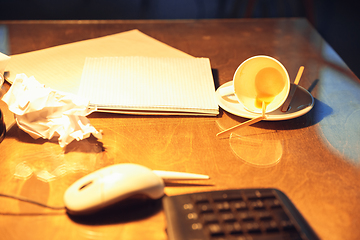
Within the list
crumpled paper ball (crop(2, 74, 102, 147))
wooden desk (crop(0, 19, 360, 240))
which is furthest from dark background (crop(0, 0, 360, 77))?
crumpled paper ball (crop(2, 74, 102, 147))

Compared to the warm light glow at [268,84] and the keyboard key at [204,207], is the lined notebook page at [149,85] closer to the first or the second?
the warm light glow at [268,84]

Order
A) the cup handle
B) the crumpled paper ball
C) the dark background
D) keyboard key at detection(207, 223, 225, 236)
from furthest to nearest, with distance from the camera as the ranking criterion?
the dark background → the cup handle → the crumpled paper ball → keyboard key at detection(207, 223, 225, 236)

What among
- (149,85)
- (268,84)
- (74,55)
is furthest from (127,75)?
(268,84)

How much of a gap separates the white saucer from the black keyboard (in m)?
0.22

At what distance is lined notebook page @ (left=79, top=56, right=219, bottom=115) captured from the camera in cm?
63

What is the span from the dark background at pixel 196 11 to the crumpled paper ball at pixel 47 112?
1.88 m

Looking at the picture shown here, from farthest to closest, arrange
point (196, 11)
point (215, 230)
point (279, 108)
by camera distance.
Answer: point (196, 11), point (279, 108), point (215, 230)

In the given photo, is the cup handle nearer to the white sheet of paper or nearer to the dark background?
the white sheet of paper

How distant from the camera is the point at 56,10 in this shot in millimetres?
2420

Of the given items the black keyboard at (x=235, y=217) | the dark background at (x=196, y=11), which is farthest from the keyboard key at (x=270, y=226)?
the dark background at (x=196, y=11)

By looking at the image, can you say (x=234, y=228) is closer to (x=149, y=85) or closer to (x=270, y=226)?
(x=270, y=226)

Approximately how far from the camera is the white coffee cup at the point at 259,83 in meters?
0.60

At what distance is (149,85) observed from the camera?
2.23 ft

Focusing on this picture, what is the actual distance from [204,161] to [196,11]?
228 centimetres
